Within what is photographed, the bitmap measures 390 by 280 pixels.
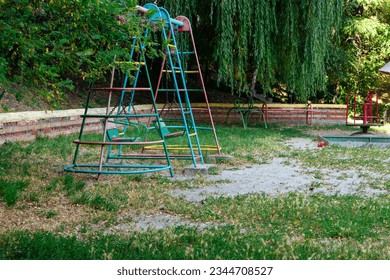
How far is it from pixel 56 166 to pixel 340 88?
64.8 ft

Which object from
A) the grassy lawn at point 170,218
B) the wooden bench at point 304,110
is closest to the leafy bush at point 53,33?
the grassy lawn at point 170,218

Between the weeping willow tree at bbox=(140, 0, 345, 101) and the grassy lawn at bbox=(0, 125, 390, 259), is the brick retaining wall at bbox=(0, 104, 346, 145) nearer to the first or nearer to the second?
the grassy lawn at bbox=(0, 125, 390, 259)

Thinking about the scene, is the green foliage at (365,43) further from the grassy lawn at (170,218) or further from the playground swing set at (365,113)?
the grassy lawn at (170,218)

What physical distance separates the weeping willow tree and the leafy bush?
11.6 metres

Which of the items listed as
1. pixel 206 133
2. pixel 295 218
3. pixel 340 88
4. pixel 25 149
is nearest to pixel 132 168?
pixel 25 149

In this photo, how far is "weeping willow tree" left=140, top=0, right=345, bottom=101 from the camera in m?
17.6

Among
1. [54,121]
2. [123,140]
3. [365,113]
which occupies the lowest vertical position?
[365,113]

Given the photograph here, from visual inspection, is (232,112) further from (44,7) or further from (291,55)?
(44,7)

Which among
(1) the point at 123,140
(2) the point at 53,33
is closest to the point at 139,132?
(1) the point at 123,140

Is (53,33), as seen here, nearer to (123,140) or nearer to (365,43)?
(123,140)

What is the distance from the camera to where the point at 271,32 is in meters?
18.5

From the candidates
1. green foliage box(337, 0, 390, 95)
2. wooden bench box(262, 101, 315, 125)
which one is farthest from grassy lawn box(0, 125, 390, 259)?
green foliage box(337, 0, 390, 95)

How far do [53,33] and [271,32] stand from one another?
1367cm

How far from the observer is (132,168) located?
392 inches
